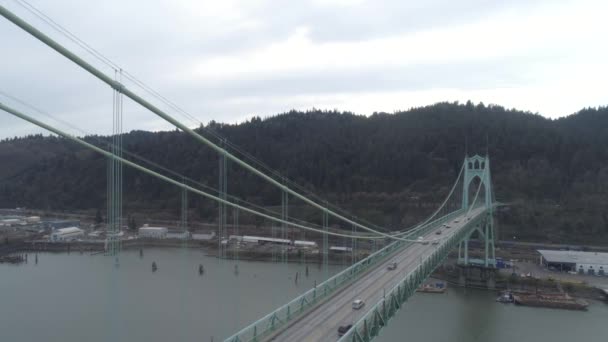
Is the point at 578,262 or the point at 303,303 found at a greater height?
the point at 303,303

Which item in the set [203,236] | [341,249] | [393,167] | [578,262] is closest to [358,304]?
[578,262]

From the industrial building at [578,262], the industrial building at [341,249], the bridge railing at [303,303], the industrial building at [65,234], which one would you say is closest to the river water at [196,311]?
the bridge railing at [303,303]

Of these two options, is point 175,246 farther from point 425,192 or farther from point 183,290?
point 425,192

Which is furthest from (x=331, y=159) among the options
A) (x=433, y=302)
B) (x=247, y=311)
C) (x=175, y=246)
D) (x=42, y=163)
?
(x=42, y=163)

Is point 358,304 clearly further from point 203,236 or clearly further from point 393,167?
point 393,167

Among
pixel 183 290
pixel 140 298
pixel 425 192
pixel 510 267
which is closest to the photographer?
pixel 140 298

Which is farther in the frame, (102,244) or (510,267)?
(102,244)

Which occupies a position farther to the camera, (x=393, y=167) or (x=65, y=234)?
(x=393, y=167)

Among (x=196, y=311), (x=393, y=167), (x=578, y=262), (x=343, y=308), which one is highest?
(x=393, y=167)
